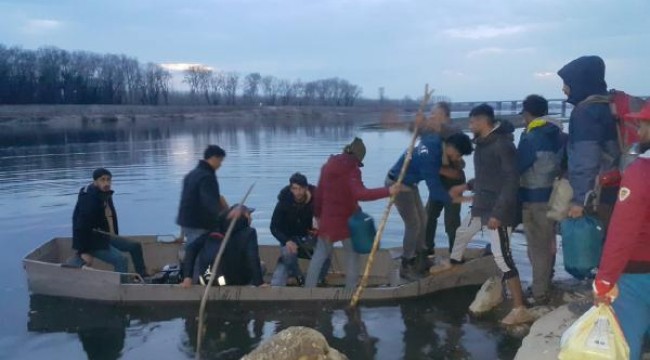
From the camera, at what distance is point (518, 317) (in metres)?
6.45

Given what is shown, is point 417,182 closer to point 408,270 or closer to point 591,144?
point 408,270

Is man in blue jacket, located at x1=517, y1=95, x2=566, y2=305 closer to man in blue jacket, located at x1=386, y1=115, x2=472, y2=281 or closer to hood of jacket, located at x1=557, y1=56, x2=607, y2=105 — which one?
hood of jacket, located at x1=557, y1=56, x2=607, y2=105

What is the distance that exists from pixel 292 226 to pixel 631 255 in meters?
5.04

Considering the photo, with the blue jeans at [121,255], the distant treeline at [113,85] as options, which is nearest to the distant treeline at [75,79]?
the distant treeline at [113,85]

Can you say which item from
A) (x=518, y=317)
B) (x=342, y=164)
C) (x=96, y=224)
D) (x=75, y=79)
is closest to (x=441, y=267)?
(x=518, y=317)

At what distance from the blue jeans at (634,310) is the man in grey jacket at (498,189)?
2623mm

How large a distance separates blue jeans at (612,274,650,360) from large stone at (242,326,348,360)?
254 centimetres

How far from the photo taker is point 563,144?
6.54 m

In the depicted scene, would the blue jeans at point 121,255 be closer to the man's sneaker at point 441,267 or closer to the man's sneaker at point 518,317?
the man's sneaker at point 441,267

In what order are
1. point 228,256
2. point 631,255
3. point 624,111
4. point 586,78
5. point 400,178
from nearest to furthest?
point 631,255 < point 624,111 < point 586,78 < point 400,178 < point 228,256

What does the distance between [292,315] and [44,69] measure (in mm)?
108347

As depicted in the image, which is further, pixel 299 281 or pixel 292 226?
pixel 299 281

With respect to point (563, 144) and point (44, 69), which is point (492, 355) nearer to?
point (563, 144)

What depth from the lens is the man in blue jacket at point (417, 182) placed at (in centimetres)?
747
